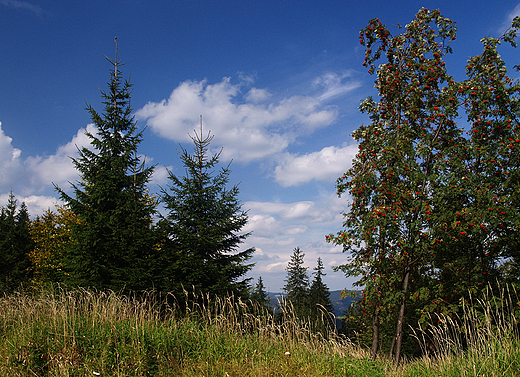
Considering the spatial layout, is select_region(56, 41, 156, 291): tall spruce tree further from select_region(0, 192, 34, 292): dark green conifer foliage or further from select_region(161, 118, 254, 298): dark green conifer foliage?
select_region(0, 192, 34, 292): dark green conifer foliage

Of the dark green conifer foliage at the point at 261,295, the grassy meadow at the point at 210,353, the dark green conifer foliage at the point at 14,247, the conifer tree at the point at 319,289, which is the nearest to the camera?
the grassy meadow at the point at 210,353

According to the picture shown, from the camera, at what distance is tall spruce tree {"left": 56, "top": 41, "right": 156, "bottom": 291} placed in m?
12.1

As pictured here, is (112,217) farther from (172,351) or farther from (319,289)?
(319,289)

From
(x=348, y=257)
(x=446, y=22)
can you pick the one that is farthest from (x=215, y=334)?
(x=446, y=22)

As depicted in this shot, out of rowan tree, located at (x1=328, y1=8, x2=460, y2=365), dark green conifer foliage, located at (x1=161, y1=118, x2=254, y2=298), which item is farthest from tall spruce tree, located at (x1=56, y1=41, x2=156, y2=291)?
rowan tree, located at (x1=328, y1=8, x2=460, y2=365)

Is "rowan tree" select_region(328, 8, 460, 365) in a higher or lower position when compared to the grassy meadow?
higher

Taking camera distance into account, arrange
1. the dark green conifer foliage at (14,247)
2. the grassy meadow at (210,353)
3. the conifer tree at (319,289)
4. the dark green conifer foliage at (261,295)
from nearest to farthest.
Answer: the grassy meadow at (210,353) → the dark green conifer foliage at (261,295) → the dark green conifer foliage at (14,247) → the conifer tree at (319,289)

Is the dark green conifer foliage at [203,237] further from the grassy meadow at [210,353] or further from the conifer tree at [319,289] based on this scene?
the conifer tree at [319,289]

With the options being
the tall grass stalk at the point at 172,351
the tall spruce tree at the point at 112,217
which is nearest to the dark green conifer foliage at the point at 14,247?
the tall spruce tree at the point at 112,217

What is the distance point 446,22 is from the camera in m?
10.6

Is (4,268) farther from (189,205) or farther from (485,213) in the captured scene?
(485,213)

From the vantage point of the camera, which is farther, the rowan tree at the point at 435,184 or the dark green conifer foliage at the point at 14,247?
the dark green conifer foliage at the point at 14,247

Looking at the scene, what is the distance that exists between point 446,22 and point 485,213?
697 centimetres

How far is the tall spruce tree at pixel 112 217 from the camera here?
12070 millimetres
